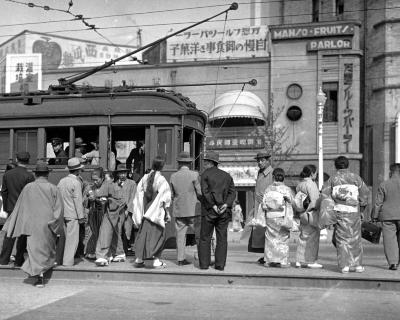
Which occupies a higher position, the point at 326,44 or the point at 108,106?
the point at 326,44

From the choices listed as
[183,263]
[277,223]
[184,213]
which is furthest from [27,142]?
[277,223]

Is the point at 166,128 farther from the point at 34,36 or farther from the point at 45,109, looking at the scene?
the point at 34,36

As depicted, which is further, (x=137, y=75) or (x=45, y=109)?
(x=137, y=75)

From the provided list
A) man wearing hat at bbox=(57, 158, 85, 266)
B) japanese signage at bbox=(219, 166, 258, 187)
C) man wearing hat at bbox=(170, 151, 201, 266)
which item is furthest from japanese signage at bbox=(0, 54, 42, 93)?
man wearing hat at bbox=(170, 151, 201, 266)

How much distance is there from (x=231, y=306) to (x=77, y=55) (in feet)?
144

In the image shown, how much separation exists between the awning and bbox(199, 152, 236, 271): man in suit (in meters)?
20.4

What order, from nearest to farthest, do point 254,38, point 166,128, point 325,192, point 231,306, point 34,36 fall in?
point 231,306 → point 325,192 → point 166,128 → point 254,38 → point 34,36

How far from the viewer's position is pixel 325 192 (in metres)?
9.41

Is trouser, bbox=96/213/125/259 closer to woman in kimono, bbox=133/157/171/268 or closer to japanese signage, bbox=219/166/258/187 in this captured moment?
woman in kimono, bbox=133/157/171/268

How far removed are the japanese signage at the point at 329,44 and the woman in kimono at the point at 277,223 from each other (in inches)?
923

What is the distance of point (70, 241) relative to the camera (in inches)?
382

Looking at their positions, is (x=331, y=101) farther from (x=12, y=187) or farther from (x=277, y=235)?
(x=12, y=187)

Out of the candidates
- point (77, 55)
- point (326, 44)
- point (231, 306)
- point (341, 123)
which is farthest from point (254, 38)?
point (231, 306)

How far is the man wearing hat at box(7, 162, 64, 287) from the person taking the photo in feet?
28.8
